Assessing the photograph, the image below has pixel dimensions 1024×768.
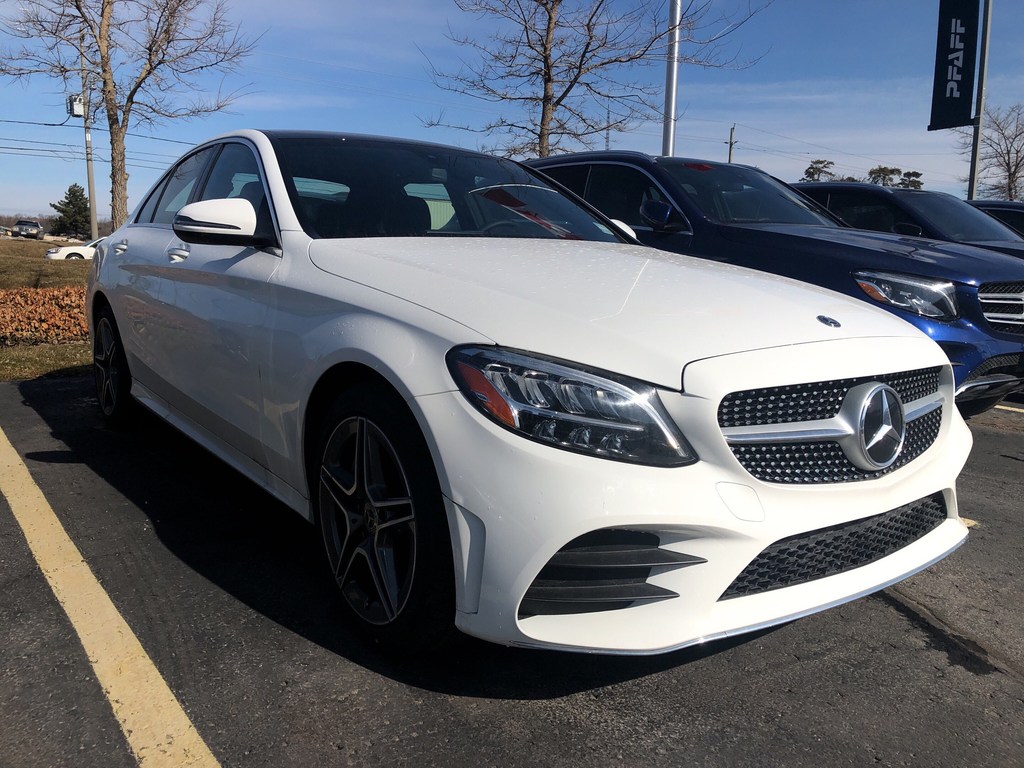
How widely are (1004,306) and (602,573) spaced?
406cm

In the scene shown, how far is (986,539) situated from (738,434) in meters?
2.21

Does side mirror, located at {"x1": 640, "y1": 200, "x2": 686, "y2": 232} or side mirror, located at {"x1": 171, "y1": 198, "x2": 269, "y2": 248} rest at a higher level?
side mirror, located at {"x1": 640, "y1": 200, "x2": 686, "y2": 232}

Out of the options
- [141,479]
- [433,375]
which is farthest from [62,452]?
[433,375]

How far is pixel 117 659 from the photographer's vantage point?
2.39 meters

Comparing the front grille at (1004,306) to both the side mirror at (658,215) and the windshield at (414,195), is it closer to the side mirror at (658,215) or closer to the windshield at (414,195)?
the side mirror at (658,215)

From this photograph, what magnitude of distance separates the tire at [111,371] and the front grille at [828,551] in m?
3.71

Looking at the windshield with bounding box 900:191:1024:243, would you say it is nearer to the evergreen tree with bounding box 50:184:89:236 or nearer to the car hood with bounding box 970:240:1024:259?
the car hood with bounding box 970:240:1024:259

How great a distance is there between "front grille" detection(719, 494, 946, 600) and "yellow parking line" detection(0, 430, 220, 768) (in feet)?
4.48

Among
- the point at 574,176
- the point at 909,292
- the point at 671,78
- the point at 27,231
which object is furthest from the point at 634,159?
the point at 27,231

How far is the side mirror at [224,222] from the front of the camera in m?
2.91

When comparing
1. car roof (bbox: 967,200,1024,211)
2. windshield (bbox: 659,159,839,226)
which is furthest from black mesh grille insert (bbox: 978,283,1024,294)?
car roof (bbox: 967,200,1024,211)

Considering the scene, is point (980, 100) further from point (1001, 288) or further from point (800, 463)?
point (800, 463)

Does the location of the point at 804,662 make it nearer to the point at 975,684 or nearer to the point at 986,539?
the point at 975,684

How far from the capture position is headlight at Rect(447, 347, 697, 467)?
1.95m
